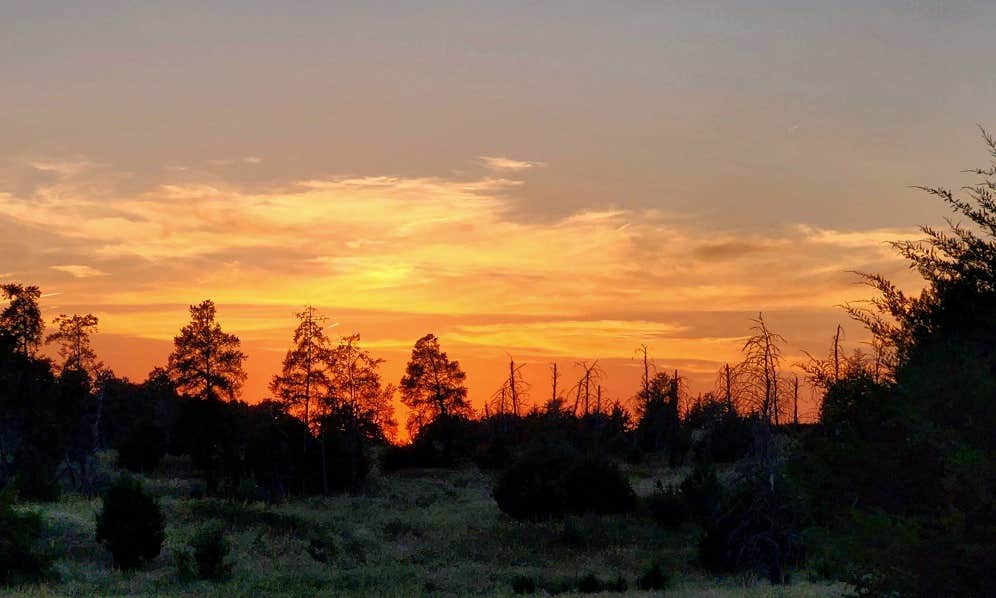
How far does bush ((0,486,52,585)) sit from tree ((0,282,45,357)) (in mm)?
32574

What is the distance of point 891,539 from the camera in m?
12.0

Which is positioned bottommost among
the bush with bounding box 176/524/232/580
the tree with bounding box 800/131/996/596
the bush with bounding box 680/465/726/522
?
the bush with bounding box 176/524/232/580

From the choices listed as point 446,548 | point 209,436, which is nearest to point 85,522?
point 446,548

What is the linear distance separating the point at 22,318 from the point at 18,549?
113ft

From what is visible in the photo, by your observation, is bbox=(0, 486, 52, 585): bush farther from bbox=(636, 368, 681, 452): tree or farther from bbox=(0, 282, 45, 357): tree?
bbox=(636, 368, 681, 452): tree

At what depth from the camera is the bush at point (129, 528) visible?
30719mm

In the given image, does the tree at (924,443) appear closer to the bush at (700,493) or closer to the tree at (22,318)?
the bush at (700,493)

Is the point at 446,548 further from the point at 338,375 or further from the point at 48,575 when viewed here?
the point at 338,375

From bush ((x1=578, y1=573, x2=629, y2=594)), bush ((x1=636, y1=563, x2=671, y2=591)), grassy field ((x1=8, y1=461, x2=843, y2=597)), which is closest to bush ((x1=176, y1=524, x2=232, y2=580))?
grassy field ((x1=8, y1=461, x2=843, y2=597))

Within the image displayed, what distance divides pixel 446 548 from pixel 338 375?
2899cm

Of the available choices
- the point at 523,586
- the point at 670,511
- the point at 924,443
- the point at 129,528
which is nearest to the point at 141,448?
the point at 129,528

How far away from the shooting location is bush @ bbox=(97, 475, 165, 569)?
30719 millimetres

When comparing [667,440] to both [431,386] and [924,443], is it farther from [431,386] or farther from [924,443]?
[924,443]

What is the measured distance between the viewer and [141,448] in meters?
66.8
